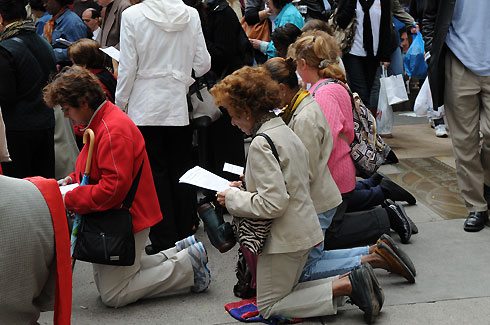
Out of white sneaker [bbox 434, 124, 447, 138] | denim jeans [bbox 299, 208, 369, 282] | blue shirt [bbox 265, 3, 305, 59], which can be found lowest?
white sneaker [bbox 434, 124, 447, 138]

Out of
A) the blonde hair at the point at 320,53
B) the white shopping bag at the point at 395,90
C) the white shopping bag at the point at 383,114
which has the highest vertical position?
the blonde hair at the point at 320,53

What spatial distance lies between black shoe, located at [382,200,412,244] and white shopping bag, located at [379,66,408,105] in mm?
3023

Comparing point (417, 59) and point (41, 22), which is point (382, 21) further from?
point (41, 22)

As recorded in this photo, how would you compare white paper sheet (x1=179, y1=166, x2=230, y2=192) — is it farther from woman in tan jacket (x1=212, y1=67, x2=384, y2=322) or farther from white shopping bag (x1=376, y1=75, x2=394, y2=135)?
white shopping bag (x1=376, y1=75, x2=394, y2=135)

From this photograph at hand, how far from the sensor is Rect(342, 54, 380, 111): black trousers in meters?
8.12

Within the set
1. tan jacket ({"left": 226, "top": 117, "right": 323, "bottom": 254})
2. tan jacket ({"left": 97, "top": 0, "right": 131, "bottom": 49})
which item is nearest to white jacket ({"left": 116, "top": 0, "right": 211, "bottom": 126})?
tan jacket ({"left": 97, "top": 0, "right": 131, "bottom": 49})

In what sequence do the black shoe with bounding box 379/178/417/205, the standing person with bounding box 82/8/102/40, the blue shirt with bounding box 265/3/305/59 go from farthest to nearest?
1. the standing person with bounding box 82/8/102/40
2. the blue shirt with bounding box 265/3/305/59
3. the black shoe with bounding box 379/178/417/205

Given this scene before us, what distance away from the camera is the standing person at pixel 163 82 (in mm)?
5656

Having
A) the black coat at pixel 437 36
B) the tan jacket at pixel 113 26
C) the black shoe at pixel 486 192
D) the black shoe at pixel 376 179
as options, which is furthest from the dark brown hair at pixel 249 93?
the tan jacket at pixel 113 26

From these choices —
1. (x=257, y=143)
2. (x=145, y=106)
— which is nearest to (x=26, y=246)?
(x=257, y=143)

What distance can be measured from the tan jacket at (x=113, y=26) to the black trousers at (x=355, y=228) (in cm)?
277

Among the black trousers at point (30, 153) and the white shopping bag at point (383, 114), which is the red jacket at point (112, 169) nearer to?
the black trousers at point (30, 153)

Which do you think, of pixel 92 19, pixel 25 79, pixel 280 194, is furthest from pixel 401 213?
pixel 92 19

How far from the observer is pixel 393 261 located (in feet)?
16.0
